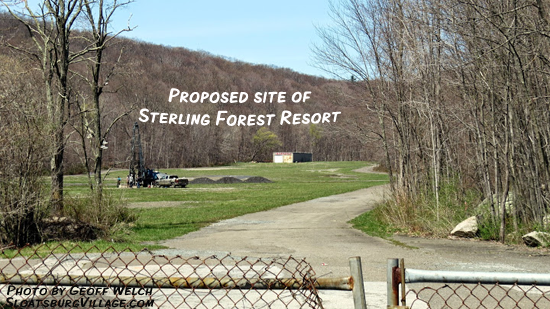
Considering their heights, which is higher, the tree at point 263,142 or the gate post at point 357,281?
the tree at point 263,142

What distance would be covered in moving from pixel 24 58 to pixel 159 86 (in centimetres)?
16529

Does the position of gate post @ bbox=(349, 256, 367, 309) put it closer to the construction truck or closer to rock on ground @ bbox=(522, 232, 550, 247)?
rock on ground @ bbox=(522, 232, 550, 247)

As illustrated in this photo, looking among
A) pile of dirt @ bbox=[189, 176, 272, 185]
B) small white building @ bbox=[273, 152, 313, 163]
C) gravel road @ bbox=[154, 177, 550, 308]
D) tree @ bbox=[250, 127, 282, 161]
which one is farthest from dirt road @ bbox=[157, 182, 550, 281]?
tree @ bbox=[250, 127, 282, 161]

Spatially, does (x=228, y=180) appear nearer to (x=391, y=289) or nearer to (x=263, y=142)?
(x=391, y=289)

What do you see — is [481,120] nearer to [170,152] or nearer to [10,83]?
[10,83]

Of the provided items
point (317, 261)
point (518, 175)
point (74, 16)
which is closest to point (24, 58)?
point (74, 16)

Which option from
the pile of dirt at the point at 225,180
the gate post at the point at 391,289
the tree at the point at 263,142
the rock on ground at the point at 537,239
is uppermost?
the tree at the point at 263,142

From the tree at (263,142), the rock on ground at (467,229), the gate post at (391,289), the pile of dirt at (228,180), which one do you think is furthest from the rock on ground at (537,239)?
the tree at (263,142)

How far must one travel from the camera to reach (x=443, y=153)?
60.4ft

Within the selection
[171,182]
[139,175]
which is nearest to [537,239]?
[171,182]

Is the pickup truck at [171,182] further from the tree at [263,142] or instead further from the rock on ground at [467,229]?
the tree at [263,142]

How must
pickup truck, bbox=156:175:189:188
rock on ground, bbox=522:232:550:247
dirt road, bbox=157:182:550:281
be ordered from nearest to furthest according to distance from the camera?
dirt road, bbox=157:182:550:281, rock on ground, bbox=522:232:550:247, pickup truck, bbox=156:175:189:188

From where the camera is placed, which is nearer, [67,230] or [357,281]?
[357,281]

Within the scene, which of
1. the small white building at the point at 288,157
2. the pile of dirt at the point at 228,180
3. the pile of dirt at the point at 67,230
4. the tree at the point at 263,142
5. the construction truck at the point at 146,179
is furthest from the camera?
the tree at the point at 263,142
